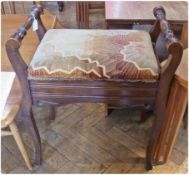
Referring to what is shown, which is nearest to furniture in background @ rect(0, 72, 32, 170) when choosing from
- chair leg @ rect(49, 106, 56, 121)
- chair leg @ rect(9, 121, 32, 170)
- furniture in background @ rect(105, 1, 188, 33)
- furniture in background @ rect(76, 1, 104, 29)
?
chair leg @ rect(9, 121, 32, 170)

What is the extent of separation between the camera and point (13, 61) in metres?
0.85

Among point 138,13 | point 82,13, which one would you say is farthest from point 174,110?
point 82,13

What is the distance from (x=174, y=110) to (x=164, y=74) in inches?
8.9

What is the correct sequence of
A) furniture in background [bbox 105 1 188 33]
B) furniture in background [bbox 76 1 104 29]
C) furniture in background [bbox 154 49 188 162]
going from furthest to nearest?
1. furniture in background [bbox 76 1 104 29]
2. furniture in background [bbox 105 1 188 33]
3. furniture in background [bbox 154 49 188 162]

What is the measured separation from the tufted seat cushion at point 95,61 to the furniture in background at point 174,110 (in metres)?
0.10

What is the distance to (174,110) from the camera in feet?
3.33

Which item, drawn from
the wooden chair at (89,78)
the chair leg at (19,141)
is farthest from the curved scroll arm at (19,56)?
the chair leg at (19,141)

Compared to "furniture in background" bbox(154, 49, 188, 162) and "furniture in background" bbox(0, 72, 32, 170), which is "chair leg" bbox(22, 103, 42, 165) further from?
"furniture in background" bbox(154, 49, 188, 162)

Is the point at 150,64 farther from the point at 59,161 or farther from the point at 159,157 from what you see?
the point at 59,161

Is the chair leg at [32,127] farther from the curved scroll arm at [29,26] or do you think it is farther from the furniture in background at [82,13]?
the furniture in background at [82,13]

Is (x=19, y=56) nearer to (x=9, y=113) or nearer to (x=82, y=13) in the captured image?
(x=9, y=113)

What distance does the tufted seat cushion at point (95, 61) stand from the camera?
33.9 inches

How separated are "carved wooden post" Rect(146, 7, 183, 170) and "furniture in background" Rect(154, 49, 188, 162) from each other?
0.05 meters

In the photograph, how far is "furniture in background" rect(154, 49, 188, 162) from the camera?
91 cm
